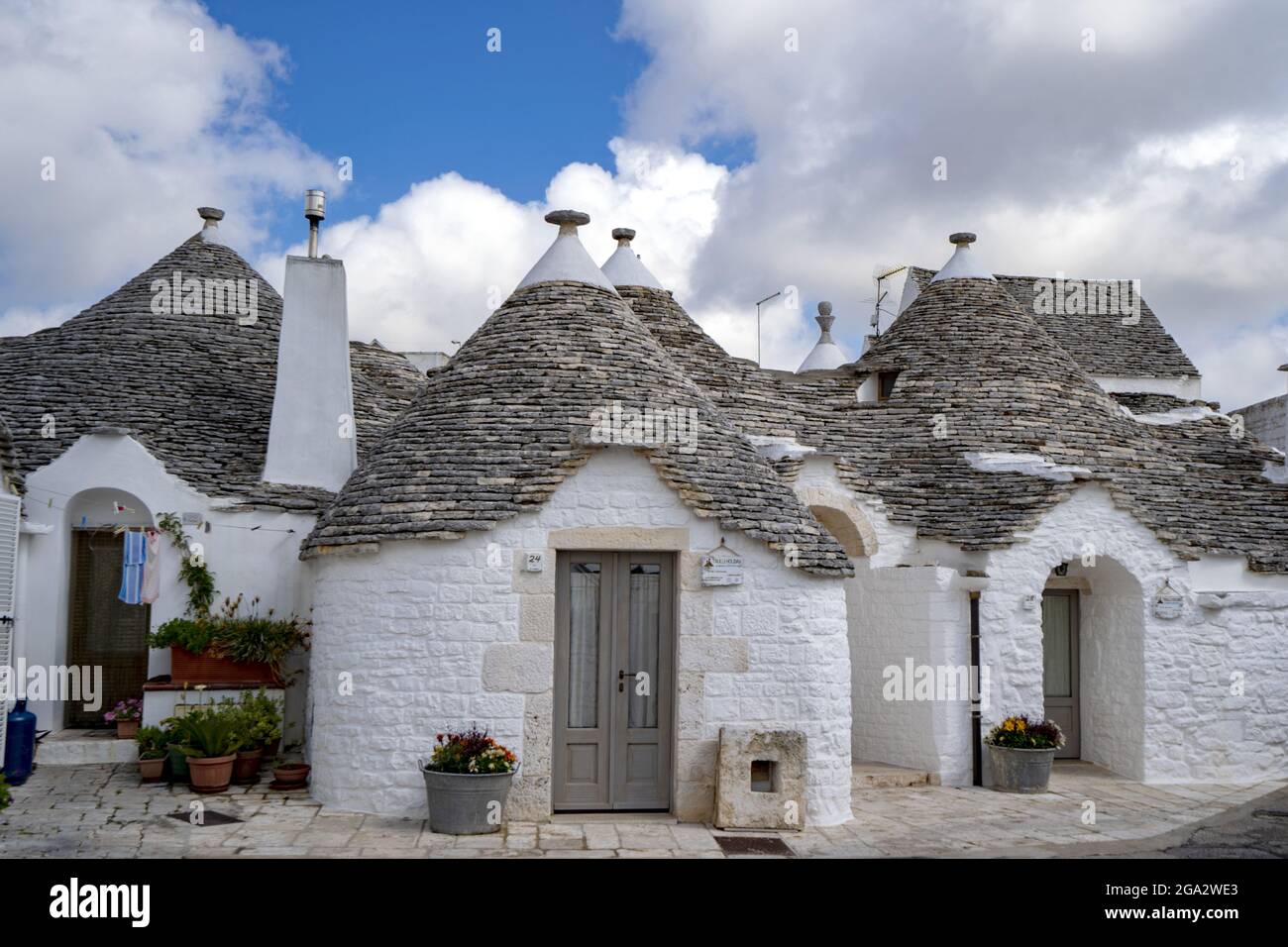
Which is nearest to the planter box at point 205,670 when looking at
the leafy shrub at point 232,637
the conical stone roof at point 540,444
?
the leafy shrub at point 232,637

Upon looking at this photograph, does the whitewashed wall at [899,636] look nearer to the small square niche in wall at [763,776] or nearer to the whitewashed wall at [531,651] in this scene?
the whitewashed wall at [531,651]

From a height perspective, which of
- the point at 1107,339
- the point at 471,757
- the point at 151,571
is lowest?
the point at 471,757

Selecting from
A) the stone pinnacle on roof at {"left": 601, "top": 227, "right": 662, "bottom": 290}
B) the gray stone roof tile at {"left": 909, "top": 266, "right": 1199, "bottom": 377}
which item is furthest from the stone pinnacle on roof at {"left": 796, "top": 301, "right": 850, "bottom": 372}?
the stone pinnacle on roof at {"left": 601, "top": 227, "right": 662, "bottom": 290}

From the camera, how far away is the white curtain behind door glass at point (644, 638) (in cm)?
939

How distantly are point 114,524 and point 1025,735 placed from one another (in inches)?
383

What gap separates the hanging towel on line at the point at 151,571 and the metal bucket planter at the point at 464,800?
13.6 ft

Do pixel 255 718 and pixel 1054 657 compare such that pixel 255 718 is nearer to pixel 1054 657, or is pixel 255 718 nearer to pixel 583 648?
pixel 583 648

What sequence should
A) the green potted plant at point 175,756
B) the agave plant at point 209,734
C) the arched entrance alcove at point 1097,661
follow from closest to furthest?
1. the agave plant at point 209,734
2. the green potted plant at point 175,756
3. the arched entrance alcove at point 1097,661

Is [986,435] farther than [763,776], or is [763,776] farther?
[986,435]

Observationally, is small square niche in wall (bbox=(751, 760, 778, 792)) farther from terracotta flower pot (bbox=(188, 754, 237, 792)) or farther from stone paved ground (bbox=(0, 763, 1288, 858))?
terracotta flower pot (bbox=(188, 754, 237, 792))

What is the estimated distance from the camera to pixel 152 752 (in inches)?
401

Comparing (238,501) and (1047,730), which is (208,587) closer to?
(238,501)

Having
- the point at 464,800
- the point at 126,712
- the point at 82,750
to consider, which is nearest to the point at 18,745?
the point at 82,750
